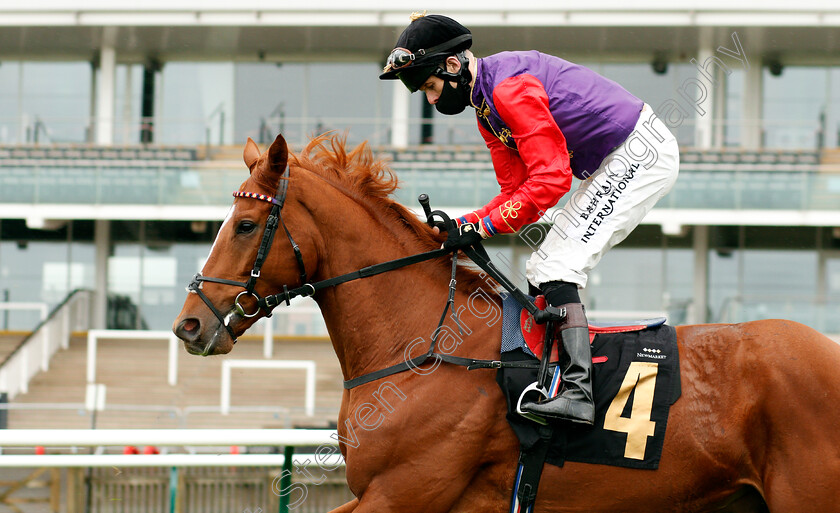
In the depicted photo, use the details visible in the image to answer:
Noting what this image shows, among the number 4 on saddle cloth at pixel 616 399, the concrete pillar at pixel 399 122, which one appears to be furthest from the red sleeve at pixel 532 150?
the concrete pillar at pixel 399 122

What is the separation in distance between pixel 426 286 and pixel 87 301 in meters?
16.2

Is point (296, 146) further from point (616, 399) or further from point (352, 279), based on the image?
point (616, 399)

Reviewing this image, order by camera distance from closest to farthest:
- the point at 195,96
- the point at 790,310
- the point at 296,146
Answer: the point at 790,310, the point at 296,146, the point at 195,96

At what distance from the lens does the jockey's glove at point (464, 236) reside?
9.59 ft

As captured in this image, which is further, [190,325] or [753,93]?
[753,93]

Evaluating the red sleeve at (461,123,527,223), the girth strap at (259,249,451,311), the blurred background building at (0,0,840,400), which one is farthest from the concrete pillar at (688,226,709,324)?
the girth strap at (259,249,451,311)

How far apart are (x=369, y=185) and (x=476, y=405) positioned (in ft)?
3.03

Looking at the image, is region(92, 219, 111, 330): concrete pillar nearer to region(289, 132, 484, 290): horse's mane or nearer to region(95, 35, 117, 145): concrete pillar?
region(95, 35, 117, 145): concrete pillar

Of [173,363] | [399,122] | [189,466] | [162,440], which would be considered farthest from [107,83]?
[162,440]

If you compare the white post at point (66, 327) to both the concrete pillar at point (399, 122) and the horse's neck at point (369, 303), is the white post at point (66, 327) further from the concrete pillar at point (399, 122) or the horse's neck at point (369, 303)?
the horse's neck at point (369, 303)

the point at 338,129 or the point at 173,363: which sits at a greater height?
the point at 338,129

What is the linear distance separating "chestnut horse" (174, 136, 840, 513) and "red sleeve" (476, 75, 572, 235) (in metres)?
0.41

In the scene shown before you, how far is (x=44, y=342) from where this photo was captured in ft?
49.7
